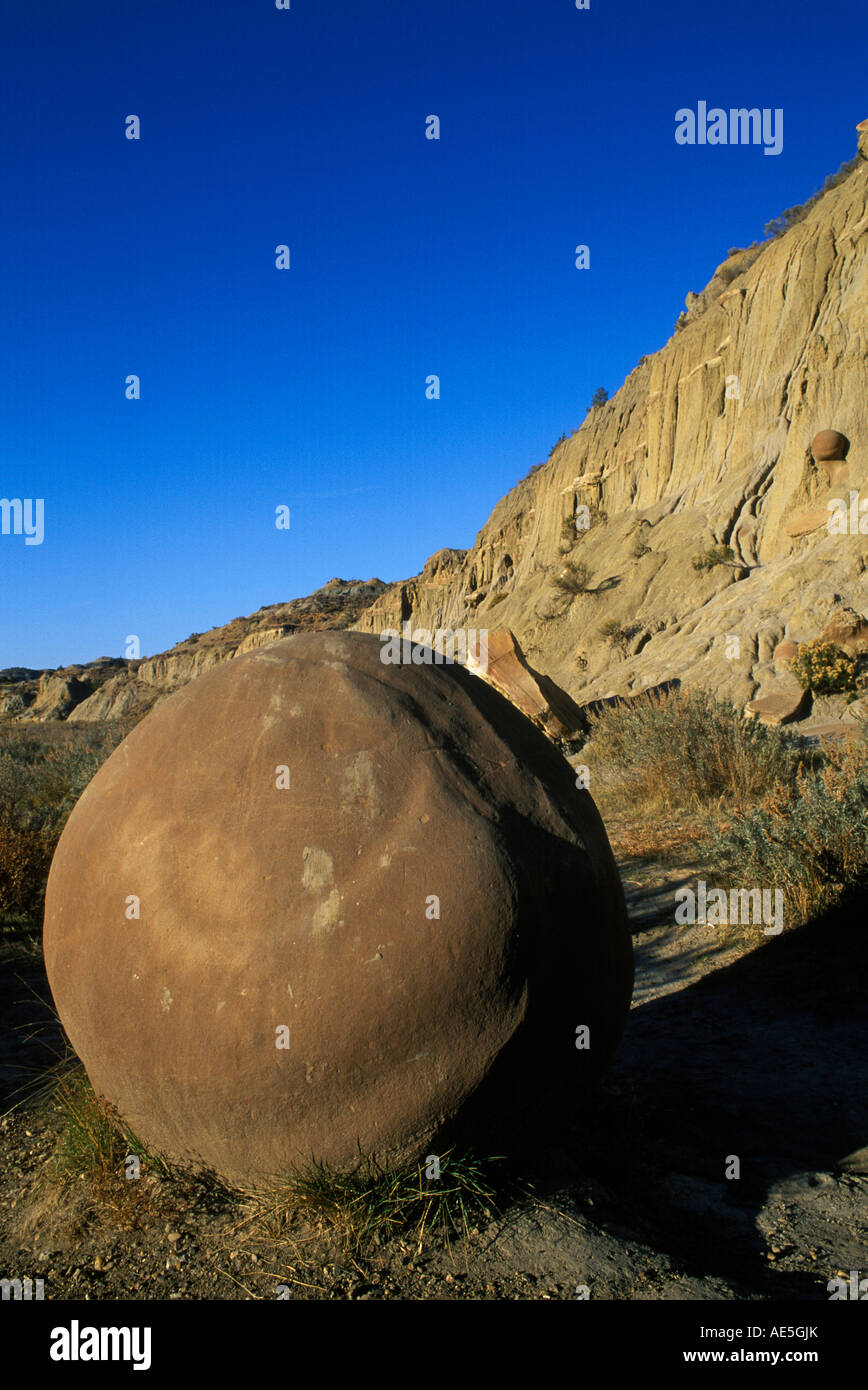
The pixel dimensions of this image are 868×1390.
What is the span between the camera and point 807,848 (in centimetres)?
494

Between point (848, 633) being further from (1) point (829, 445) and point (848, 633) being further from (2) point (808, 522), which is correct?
(1) point (829, 445)

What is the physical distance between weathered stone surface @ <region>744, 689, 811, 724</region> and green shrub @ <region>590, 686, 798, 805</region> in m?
2.53

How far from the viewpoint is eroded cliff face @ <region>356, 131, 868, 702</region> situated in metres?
15.1

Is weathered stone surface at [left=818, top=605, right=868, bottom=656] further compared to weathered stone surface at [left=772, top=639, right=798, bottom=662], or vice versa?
weathered stone surface at [left=772, top=639, right=798, bottom=662]

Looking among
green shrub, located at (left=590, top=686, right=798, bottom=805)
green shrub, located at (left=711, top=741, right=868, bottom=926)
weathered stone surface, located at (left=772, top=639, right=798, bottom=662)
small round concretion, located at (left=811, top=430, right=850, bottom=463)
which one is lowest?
green shrub, located at (left=711, top=741, right=868, bottom=926)

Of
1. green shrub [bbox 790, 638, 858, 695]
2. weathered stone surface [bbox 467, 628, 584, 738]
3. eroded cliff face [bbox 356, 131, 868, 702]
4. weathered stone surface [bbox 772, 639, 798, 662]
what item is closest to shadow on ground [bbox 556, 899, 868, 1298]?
weathered stone surface [bbox 467, 628, 584, 738]

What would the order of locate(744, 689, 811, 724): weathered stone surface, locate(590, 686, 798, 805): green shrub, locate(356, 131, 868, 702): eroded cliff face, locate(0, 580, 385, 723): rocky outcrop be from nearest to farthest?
locate(590, 686, 798, 805): green shrub
locate(744, 689, 811, 724): weathered stone surface
locate(356, 131, 868, 702): eroded cliff face
locate(0, 580, 385, 723): rocky outcrop

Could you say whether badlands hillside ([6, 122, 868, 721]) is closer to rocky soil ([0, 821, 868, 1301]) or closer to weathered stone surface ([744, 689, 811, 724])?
weathered stone surface ([744, 689, 811, 724])

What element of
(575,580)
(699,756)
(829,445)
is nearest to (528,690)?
(699,756)

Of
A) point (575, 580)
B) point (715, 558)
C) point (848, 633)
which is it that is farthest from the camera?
point (575, 580)

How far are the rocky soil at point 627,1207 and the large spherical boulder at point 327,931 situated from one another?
0.70 feet

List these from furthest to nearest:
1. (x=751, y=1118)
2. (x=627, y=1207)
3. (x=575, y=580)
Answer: (x=575, y=580) < (x=751, y=1118) < (x=627, y=1207)

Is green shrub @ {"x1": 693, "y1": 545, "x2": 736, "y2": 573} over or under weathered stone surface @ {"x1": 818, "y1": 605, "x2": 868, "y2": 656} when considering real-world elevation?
over

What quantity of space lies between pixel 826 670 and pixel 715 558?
672cm
